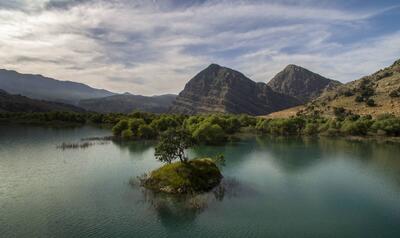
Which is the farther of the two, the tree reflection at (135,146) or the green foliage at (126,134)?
the green foliage at (126,134)

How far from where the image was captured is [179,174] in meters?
70.5

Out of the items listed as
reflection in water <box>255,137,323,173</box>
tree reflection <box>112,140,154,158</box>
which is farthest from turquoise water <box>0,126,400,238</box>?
tree reflection <box>112,140,154,158</box>

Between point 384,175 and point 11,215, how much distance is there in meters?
Answer: 94.1

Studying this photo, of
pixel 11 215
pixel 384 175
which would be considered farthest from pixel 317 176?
pixel 11 215

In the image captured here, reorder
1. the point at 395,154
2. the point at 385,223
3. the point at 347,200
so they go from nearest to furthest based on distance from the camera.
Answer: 1. the point at 385,223
2. the point at 347,200
3. the point at 395,154

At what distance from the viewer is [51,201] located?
6175 cm

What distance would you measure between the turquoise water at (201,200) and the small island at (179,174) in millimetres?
2993

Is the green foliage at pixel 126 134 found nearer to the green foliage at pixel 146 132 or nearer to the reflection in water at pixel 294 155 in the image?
the green foliage at pixel 146 132

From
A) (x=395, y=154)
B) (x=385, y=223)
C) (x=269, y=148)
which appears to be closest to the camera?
(x=385, y=223)

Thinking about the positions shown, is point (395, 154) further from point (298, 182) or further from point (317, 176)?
point (298, 182)

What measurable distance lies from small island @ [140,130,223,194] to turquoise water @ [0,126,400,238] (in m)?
2.99

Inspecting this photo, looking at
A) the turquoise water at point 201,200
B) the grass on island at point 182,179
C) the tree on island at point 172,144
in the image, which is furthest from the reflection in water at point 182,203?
the tree on island at point 172,144

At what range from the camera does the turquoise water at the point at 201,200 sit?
Answer: 5084cm

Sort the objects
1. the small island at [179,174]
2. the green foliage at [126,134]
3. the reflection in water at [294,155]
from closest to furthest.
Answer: the small island at [179,174], the reflection in water at [294,155], the green foliage at [126,134]
